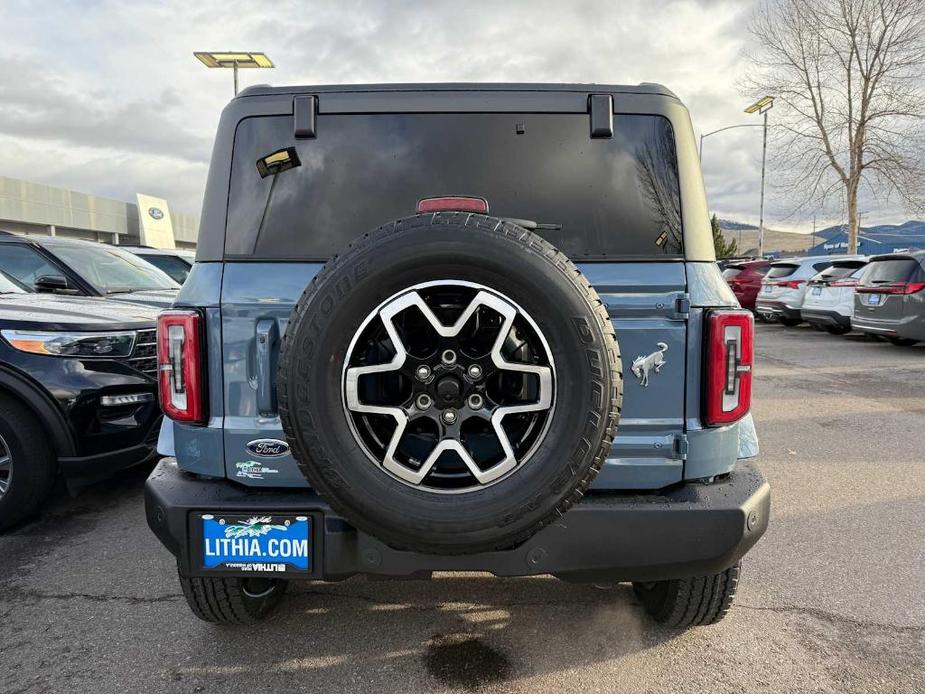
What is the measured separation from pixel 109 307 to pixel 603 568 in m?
3.84

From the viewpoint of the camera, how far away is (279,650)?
2.56 meters

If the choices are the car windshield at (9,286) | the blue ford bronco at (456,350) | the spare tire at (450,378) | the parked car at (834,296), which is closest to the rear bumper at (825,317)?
the parked car at (834,296)

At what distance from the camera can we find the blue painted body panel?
2.23 meters

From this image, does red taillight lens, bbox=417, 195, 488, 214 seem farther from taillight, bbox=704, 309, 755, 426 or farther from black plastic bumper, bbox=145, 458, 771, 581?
black plastic bumper, bbox=145, 458, 771, 581

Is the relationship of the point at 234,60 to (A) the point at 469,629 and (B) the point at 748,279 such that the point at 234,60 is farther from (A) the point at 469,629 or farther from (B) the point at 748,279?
(A) the point at 469,629

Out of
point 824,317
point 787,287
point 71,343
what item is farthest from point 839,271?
point 71,343

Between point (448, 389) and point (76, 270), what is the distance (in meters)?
5.46

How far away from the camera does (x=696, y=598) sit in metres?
2.55

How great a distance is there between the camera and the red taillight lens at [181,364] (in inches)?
88.6

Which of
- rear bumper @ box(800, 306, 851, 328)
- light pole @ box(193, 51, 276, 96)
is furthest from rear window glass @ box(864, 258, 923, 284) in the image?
light pole @ box(193, 51, 276, 96)

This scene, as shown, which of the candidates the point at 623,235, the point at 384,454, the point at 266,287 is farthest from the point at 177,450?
the point at 623,235

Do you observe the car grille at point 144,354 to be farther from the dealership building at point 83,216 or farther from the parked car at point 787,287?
the dealership building at point 83,216

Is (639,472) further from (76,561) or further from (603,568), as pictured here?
(76,561)

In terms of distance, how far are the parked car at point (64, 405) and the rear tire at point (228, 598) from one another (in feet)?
4.99
